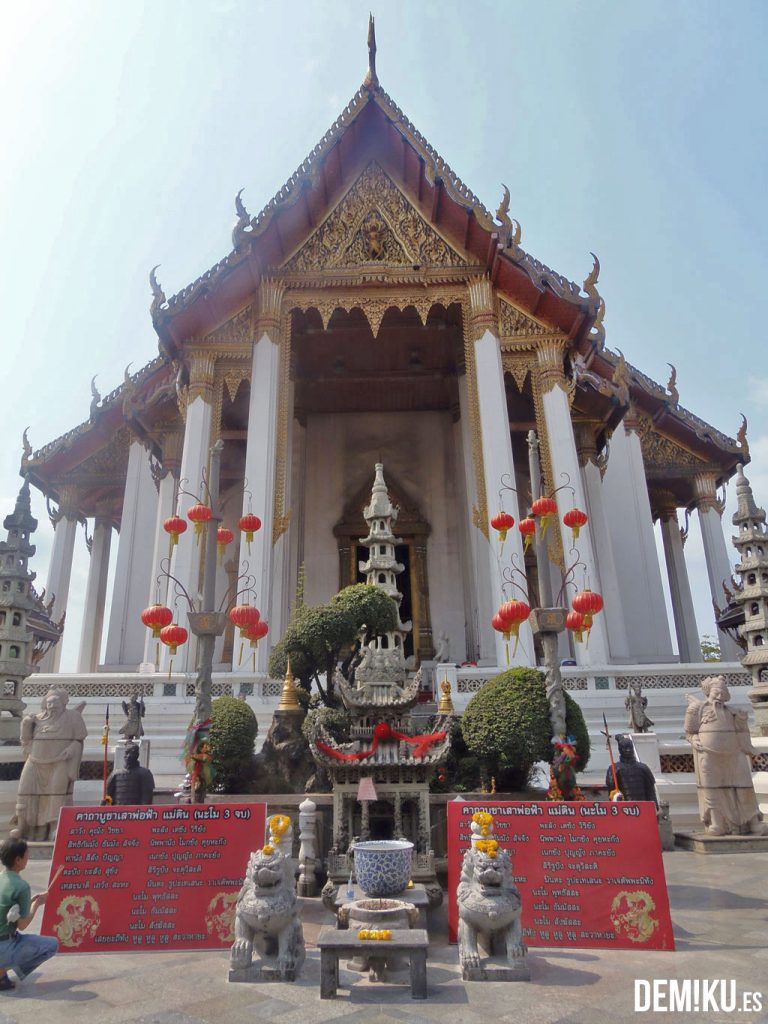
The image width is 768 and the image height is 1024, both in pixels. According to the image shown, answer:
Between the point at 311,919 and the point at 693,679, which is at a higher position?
the point at 693,679

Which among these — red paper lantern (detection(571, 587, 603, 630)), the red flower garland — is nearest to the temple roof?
red paper lantern (detection(571, 587, 603, 630))

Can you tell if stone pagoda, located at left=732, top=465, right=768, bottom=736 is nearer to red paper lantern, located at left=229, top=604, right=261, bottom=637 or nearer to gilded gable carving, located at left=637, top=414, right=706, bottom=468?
red paper lantern, located at left=229, top=604, right=261, bottom=637

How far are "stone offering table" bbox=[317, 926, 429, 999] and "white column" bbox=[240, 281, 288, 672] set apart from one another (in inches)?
311

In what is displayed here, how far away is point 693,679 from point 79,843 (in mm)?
8759

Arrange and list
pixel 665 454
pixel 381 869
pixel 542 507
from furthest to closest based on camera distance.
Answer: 1. pixel 665 454
2. pixel 542 507
3. pixel 381 869

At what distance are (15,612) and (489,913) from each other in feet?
24.7

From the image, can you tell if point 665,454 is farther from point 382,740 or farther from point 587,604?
point 382,740

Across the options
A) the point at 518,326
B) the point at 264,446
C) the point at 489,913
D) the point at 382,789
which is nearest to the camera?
the point at 489,913

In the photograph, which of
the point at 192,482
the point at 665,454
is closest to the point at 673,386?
the point at 665,454

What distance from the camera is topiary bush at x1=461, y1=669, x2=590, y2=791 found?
5836 millimetres

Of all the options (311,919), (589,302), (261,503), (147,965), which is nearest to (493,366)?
(589,302)

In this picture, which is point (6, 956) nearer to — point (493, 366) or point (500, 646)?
point (500, 646)

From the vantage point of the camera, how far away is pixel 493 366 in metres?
12.9

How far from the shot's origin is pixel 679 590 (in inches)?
738
